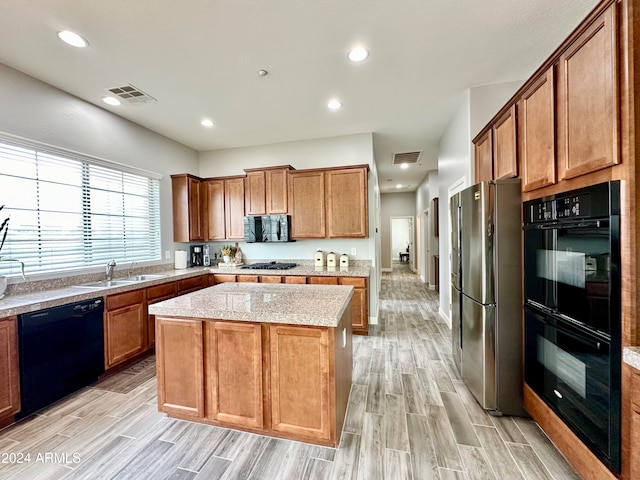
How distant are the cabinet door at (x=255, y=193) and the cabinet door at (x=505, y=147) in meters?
3.19

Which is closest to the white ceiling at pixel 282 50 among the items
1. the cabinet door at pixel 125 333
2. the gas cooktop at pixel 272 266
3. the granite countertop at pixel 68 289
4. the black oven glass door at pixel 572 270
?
the black oven glass door at pixel 572 270

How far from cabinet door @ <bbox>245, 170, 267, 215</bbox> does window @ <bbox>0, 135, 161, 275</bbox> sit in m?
1.38

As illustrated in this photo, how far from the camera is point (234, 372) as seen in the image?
6.17 ft

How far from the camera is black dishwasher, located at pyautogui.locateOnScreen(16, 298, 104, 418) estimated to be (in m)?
2.13

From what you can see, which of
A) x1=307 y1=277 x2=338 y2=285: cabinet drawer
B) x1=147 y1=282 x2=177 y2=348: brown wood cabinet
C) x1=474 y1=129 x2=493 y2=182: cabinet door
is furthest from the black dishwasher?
x1=474 y1=129 x2=493 y2=182: cabinet door

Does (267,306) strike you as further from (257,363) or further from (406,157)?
(406,157)

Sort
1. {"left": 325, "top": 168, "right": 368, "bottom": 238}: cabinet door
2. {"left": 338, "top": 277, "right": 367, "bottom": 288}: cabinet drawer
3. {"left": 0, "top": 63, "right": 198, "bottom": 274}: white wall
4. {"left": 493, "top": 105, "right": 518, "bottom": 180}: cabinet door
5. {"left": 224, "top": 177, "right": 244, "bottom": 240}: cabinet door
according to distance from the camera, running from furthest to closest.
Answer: {"left": 224, "top": 177, "right": 244, "bottom": 240}: cabinet door < {"left": 325, "top": 168, "right": 368, "bottom": 238}: cabinet door < {"left": 338, "top": 277, "right": 367, "bottom": 288}: cabinet drawer < {"left": 0, "top": 63, "right": 198, "bottom": 274}: white wall < {"left": 493, "top": 105, "right": 518, "bottom": 180}: cabinet door

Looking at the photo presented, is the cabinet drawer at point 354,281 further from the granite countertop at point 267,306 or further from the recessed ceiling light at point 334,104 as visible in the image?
the recessed ceiling light at point 334,104

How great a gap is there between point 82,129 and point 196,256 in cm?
236

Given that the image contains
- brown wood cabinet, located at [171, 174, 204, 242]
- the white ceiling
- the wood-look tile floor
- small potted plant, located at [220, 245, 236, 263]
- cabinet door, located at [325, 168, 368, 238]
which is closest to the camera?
the wood-look tile floor

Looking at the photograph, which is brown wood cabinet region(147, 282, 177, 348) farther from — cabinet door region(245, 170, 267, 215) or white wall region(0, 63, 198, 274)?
cabinet door region(245, 170, 267, 215)

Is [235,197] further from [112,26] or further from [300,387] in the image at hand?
[300,387]

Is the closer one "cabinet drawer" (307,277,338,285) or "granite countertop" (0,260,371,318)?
"granite countertop" (0,260,371,318)

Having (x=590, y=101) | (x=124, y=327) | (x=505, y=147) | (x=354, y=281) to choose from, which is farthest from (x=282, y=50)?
(x=124, y=327)
